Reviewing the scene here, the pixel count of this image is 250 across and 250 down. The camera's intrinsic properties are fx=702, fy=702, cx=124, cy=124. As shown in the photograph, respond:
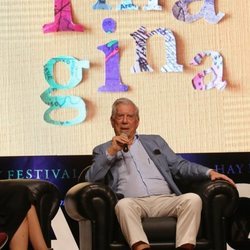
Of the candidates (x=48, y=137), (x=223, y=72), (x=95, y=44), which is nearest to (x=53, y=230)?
(x=48, y=137)

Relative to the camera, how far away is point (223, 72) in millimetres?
5430

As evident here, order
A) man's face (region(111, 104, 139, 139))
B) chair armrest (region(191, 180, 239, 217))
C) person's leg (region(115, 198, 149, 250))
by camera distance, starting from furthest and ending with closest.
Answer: man's face (region(111, 104, 139, 139))
chair armrest (region(191, 180, 239, 217))
person's leg (region(115, 198, 149, 250))

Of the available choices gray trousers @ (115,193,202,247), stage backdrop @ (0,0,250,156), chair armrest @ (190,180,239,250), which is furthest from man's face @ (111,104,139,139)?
stage backdrop @ (0,0,250,156)

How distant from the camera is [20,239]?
12.0ft

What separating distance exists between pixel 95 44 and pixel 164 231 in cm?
186

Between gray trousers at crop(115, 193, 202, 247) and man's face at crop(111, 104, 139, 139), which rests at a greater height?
man's face at crop(111, 104, 139, 139)

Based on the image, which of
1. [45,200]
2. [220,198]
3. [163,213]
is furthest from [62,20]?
[220,198]

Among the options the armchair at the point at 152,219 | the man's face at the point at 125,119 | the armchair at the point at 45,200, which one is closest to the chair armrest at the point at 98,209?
the armchair at the point at 152,219

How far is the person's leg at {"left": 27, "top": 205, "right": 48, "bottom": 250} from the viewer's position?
3.70 m

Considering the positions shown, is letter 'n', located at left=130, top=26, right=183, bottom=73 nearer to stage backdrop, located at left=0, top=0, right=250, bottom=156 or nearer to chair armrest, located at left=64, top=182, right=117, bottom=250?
stage backdrop, located at left=0, top=0, right=250, bottom=156

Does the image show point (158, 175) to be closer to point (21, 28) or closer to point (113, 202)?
point (113, 202)

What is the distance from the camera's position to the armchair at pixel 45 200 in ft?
13.1

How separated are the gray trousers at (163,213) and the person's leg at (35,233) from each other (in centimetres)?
48

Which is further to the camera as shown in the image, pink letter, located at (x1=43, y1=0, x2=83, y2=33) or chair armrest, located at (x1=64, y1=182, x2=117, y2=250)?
pink letter, located at (x1=43, y1=0, x2=83, y2=33)
